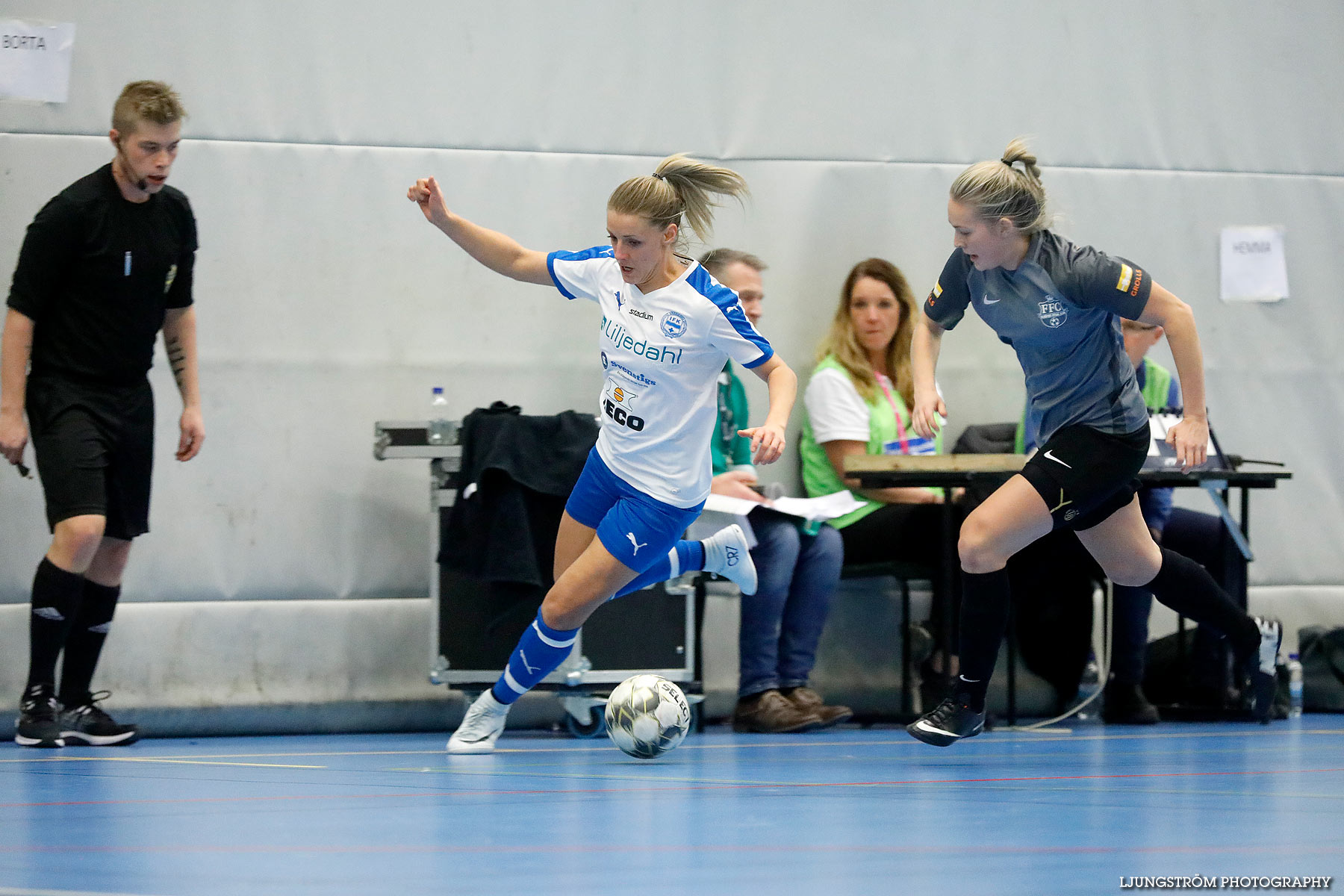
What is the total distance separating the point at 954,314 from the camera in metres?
4.15

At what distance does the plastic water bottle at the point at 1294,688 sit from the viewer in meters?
5.78

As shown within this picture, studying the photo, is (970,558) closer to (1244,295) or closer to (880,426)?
(880,426)

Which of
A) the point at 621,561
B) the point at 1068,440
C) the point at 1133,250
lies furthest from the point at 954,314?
the point at 1133,250

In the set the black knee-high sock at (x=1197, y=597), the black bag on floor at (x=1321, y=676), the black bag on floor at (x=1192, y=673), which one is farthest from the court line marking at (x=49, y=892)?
the black bag on floor at (x=1321, y=676)

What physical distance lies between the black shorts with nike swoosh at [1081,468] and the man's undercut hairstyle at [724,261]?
5.99 feet

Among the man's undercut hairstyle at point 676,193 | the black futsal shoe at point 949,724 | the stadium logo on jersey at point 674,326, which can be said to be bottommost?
the black futsal shoe at point 949,724

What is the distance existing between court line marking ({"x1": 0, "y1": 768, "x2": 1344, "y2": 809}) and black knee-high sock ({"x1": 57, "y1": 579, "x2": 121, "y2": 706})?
62.9 inches

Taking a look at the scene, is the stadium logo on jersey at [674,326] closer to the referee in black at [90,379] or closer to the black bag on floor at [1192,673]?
the referee in black at [90,379]

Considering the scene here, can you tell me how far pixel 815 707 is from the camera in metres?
5.29

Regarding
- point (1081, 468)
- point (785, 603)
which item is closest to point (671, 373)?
point (1081, 468)

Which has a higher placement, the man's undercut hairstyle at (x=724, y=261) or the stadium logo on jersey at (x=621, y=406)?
the man's undercut hairstyle at (x=724, y=261)

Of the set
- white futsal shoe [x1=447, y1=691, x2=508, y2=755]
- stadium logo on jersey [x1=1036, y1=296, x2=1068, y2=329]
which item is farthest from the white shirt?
white futsal shoe [x1=447, y1=691, x2=508, y2=755]

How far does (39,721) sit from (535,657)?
165 centimetres

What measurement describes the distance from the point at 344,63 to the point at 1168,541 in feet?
12.9
